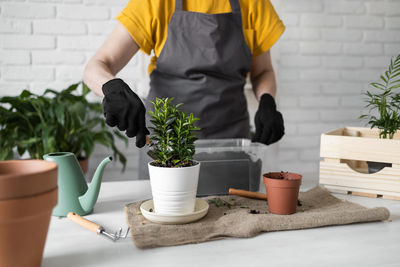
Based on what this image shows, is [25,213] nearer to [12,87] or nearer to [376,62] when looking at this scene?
[12,87]

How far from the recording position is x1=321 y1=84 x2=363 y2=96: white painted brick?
278 centimetres

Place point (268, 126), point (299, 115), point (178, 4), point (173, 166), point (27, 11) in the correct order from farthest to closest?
point (299, 115) < point (27, 11) < point (178, 4) < point (268, 126) < point (173, 166)

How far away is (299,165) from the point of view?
2.80 metres

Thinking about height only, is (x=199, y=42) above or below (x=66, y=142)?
above

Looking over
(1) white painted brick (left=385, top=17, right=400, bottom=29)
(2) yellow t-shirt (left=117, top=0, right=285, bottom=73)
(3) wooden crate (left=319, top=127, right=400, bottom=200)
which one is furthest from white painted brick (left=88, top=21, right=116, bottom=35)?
(1) white painted brick (left=385, top=17, right=400, bottom=29)

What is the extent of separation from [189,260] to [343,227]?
37cm

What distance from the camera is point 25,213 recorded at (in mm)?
508

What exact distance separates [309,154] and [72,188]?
7.48ft

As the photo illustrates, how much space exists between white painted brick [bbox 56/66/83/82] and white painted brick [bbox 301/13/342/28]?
1.64m

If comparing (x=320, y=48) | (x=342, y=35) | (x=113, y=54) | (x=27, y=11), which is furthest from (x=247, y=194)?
(x=342, y=35)

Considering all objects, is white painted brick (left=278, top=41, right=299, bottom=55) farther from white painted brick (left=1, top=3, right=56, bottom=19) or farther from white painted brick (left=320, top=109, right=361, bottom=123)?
white painted brick (left=1, top=3, right=56, bottom=19)

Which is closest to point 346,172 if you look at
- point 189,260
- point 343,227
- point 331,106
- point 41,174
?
point 343,227

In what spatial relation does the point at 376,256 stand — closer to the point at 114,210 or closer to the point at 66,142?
the point at 114,210

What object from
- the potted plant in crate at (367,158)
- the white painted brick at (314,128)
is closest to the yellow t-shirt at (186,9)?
the potted plant in crate at (367,158)
